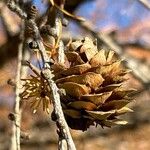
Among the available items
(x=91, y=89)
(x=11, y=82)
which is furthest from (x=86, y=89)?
(x=11, y=82)

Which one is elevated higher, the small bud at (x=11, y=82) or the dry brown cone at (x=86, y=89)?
the small bud at (x=11, y=82)

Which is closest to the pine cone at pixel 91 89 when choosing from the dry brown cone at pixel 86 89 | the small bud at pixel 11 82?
the dry brown cone at pixel 86 89

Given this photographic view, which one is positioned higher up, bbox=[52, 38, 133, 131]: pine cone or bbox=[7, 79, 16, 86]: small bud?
bbox=[7, 79, 16, 86]: small bud

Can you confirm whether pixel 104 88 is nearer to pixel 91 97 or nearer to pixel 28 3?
pixel 91 97

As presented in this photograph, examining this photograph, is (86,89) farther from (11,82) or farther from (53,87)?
(11,82)

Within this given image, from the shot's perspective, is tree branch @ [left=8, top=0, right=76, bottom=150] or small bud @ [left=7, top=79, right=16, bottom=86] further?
small bud @ [left=7, top=79, right=16, bottom=86]

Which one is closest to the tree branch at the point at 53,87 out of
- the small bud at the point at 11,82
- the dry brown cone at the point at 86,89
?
the dry brown cone at the point at 86,89

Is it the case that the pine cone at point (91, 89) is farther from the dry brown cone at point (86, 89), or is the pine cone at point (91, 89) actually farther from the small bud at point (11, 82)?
the small bud at point (11, 82)

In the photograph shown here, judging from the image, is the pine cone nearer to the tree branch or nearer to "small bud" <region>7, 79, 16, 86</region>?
the tree branch

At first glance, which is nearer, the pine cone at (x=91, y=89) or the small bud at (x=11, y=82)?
the pine cone at (x=91, y=89)

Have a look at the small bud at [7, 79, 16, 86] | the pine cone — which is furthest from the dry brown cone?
the small bud at [7, 79, 16, 86]
